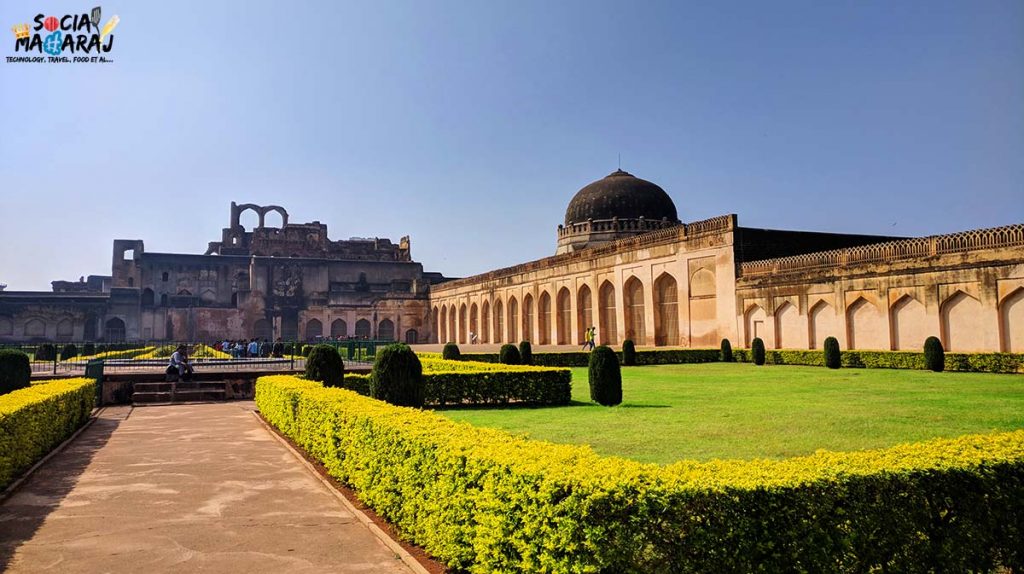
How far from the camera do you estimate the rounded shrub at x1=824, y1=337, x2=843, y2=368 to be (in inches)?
813

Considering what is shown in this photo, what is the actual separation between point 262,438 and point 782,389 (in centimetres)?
1002

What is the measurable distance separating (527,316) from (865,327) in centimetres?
2125

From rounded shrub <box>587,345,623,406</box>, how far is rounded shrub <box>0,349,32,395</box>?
997 centimetres

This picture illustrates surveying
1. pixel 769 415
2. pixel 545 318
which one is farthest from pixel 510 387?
pixel 545 318

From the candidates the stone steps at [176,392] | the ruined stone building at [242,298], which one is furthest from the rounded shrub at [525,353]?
the ruined stone building at [242,298]

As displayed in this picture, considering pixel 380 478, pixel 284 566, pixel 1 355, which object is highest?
pixel 1 355

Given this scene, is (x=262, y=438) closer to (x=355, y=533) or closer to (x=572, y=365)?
(x=355, y=533)

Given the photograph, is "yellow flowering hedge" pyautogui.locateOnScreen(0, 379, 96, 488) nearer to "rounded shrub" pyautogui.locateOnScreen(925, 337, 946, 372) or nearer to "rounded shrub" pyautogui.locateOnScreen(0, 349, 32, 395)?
"rounded shrub" pyautogui.locateOnScreen(0, 349, 32, 395)

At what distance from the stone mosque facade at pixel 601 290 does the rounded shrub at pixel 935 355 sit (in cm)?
190

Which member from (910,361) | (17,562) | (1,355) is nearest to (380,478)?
(17,562)

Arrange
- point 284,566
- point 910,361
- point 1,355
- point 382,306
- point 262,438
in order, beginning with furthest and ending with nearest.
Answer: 1. point 382,306
2. point 910,361
3. point 1,355
4. point 262,438
5. point 284,566

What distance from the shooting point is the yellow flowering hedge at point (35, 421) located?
6.79 metres

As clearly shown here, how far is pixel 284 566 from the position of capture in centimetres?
442

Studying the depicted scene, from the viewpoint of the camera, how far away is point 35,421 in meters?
7.93
